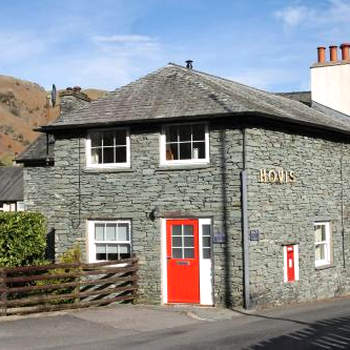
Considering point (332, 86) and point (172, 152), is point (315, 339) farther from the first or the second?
point (332, 86)

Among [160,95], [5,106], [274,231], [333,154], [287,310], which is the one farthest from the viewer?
[5,106]

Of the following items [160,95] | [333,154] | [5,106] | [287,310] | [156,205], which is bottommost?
[287,310]

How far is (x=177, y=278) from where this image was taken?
1672cm

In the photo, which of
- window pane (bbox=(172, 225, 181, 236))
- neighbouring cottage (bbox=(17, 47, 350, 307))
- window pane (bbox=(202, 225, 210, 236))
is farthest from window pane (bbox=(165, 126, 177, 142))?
window pane (bbox=(202, 225, 210, 236))

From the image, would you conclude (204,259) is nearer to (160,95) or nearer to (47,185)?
(160,95)

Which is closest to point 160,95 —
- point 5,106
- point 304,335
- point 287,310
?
point 287,310

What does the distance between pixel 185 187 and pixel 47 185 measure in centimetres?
1105

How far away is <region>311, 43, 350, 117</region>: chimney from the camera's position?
2780 cm

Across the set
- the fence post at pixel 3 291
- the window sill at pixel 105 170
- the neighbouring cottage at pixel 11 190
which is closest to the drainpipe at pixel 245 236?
the window sill at pixel 105 170

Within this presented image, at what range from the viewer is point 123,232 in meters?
17.5

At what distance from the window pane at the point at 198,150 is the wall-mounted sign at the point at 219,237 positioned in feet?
6.45

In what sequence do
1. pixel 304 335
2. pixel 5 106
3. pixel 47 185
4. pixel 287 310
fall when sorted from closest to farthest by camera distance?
pixel 304 335 < pixel 287 310 < pixel 47 185 < pixel 5 106

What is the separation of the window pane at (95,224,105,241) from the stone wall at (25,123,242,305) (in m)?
0.31

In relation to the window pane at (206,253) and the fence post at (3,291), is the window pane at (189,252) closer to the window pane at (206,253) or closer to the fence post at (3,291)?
the window pane at (206,253)
